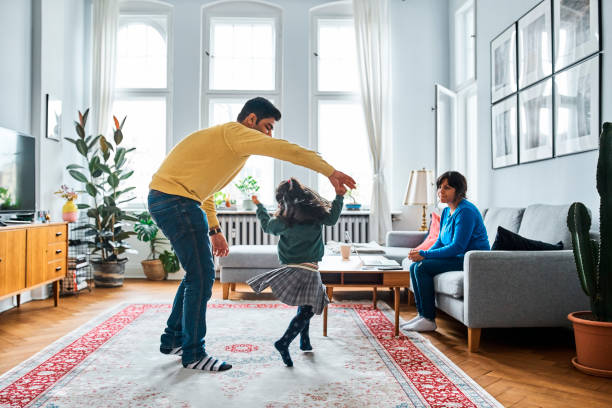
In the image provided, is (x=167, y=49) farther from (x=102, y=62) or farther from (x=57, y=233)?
(x=57, y=233)

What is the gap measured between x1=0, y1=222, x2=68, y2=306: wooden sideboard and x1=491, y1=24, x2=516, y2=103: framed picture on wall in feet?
12.8

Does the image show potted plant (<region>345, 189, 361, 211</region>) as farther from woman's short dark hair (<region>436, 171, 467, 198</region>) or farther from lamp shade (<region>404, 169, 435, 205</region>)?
woman's short dark hair (<region>436, 171, 467, 198</region>)

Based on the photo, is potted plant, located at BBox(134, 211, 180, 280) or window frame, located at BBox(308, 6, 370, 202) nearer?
potted plant, located at BBox(134, 211, 180, 280)

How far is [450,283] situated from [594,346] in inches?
32.2

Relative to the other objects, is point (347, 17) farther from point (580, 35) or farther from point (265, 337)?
point (265, 337)

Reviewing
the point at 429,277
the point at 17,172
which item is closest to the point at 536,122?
the point at 429,277

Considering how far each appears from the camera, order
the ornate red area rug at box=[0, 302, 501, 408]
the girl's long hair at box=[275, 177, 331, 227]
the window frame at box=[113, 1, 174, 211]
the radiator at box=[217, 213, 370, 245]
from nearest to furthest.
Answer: the ornate red area rug at box=[0, 302, 501, 408] < the girl's long hair at box=[275, 177, 331, 227] < the radiator at box=[217, 213, 370, 245] < the window frame at box=[113, 1, 174, 211]

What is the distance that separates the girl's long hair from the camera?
2.52 metres

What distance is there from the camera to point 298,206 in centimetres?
252

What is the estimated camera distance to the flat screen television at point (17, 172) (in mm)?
3752

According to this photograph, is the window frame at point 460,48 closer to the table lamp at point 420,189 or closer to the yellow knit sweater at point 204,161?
the table lamp at point 420,189

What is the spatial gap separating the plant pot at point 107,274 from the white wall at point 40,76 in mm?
629

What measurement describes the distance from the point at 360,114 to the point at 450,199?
3.01m

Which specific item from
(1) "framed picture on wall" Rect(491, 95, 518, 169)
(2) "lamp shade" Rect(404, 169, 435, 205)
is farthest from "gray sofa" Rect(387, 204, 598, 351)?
(2) "lamp shade" Rect(404, 169, 435, 205)
